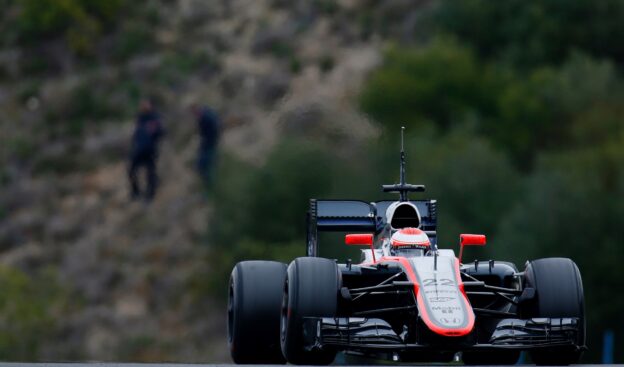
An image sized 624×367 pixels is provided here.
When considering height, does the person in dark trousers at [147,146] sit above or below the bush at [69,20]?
below

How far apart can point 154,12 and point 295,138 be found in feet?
99.3

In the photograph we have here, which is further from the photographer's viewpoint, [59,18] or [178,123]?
[59,18]

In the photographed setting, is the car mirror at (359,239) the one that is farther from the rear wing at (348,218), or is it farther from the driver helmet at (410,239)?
the rear wing at (348,218)

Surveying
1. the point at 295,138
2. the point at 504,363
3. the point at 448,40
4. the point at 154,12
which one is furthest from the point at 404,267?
the point at 154,12

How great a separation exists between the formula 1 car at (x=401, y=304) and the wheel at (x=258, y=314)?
0.04 feet

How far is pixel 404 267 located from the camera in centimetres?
2364

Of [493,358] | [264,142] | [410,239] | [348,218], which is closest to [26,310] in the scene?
[264,142]

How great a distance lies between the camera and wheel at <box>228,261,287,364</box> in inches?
969

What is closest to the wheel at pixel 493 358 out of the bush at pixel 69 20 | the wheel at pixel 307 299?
the wheel at pixel 307 299

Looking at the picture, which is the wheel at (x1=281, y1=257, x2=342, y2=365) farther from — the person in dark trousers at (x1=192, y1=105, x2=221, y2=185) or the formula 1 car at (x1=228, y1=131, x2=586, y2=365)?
the person in dark trousers at (x1=192, y1=105, x2=221, y2=185)

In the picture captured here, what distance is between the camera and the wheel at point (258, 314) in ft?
80.7

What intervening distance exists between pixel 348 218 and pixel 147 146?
33.4 metres

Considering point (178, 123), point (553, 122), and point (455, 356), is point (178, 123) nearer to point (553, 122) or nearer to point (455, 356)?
point (553, 122)

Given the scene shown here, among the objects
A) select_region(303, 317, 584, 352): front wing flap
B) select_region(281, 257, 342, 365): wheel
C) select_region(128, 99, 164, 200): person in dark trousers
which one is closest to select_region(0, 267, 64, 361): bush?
select_region(128, 99, 164, 200): person in dark trousers
